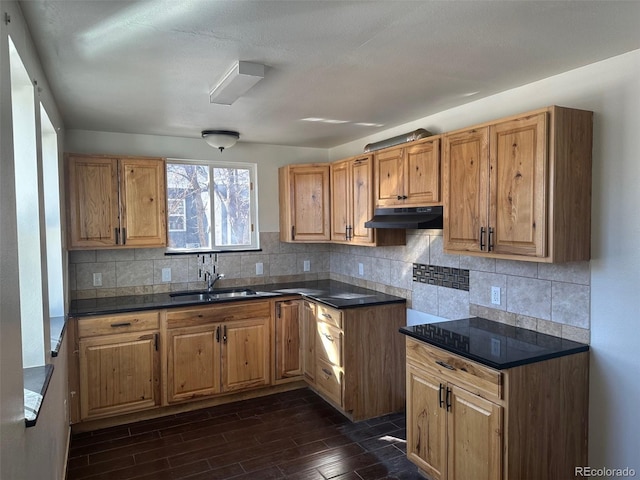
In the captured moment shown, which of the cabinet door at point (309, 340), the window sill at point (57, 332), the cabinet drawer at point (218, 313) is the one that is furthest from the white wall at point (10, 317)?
the cabinet door at point (309, 340)

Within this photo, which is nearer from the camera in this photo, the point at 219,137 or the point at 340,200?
the point at 219,137

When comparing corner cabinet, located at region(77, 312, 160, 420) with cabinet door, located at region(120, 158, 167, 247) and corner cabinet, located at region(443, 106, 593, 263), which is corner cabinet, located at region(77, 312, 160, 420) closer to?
cabinet door, located at region(120, 158, 167, 247)

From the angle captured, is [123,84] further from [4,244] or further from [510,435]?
[510,435]

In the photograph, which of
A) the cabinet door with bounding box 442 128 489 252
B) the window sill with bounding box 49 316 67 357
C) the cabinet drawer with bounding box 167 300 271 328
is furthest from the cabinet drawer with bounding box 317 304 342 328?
the window sill with bounding box 49 316 67 357

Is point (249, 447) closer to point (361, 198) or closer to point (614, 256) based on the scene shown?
point (361, 198)

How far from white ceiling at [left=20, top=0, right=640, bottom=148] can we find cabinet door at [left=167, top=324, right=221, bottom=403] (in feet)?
5.90

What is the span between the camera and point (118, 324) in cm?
339

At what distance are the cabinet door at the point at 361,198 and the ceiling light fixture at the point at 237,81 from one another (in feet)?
4.61

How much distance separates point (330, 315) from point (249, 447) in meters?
1.15

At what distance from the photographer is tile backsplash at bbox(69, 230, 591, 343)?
250cm

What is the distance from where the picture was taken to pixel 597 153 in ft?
7.56

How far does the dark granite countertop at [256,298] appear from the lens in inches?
135

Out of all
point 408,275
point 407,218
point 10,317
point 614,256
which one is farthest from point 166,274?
point 614,256

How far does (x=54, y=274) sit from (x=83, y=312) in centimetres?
49
